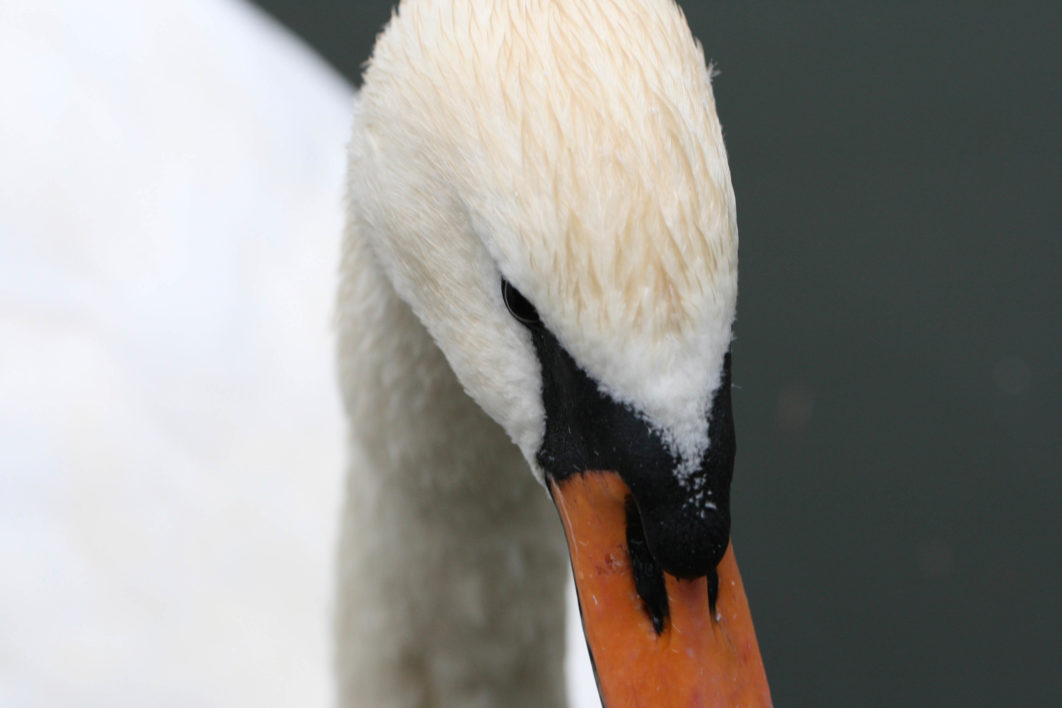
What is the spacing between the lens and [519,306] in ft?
5.00

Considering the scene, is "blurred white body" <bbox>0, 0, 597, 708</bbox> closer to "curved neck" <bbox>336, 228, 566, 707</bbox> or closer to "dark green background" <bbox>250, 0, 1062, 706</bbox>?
"curved neck" <bbox>336, 228, 566, 707</bbox>

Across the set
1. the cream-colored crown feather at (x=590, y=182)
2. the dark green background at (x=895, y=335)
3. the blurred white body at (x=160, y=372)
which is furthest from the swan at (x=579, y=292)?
the dark green background at (x=895, y=335)

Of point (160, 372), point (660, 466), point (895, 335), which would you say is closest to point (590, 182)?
point (660, 466)

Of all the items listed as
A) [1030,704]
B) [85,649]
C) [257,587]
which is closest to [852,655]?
[1030,704]

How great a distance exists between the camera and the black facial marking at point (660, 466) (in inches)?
57.6

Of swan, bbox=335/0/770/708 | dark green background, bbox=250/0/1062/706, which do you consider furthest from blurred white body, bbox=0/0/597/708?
dark green background, bbox=250/0/1062/706

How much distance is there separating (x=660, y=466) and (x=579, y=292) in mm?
211

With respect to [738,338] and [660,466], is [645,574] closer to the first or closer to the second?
[660,466]

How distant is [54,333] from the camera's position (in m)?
2.97

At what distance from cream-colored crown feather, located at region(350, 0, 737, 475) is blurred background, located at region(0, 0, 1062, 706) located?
4.57 ft

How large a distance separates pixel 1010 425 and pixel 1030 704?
0.78 metres

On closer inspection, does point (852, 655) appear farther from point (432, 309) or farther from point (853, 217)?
point (432, 309)

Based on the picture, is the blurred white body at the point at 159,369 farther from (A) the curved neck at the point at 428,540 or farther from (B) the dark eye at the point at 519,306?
(B) the dark eye at the point at 519,306

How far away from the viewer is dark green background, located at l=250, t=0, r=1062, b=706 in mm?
3656
